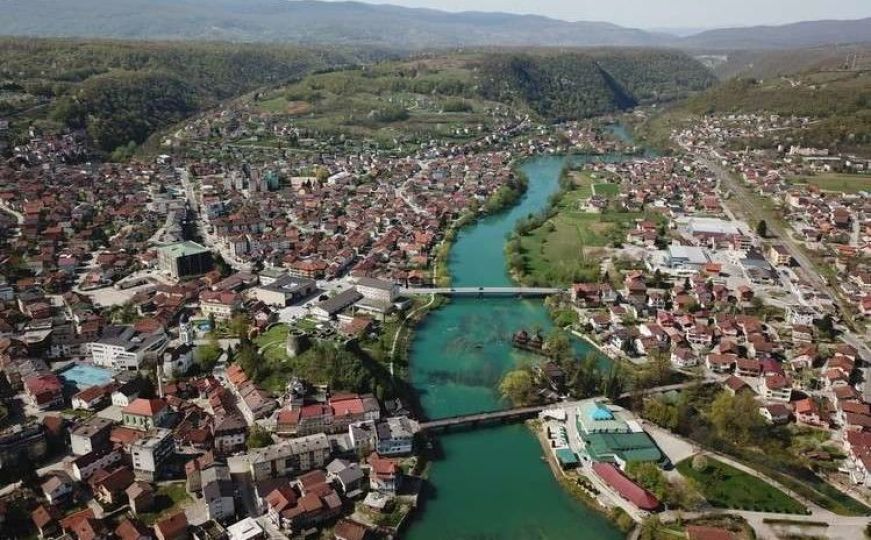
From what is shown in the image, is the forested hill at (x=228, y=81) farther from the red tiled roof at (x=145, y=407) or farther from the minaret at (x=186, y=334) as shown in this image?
the red tiled roof at (x=145, y=407)

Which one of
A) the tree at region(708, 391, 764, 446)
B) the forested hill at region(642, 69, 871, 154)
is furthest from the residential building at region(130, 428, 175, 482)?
the forested hill at region(642, 69, 871, 154)

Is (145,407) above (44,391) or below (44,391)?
above

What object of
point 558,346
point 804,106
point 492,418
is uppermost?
point 804,106

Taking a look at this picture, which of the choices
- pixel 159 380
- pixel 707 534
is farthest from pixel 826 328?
pixel 159 380

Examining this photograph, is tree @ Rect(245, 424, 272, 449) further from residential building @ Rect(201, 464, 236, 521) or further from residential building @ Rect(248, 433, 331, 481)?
residential building @ Rect(201, 464, 236, 521)

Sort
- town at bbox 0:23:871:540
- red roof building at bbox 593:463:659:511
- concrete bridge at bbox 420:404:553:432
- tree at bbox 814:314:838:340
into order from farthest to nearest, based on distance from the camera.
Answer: tree at bbox 814:314:838:340, concrete bridge at bbox 420:404:553:432, town at bbox 0:23:871:540, red roof building at bbox 593:463:659:511

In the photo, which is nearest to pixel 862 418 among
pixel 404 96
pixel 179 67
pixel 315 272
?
pixel 315 272

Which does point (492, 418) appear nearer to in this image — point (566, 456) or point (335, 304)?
point (566, 456)
